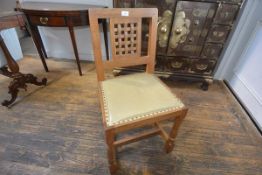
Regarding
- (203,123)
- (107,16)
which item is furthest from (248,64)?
(107,16)

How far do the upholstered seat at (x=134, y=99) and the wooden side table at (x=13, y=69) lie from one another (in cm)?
100

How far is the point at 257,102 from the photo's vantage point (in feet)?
5.10

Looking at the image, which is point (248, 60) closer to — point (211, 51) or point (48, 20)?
point (211, 51)

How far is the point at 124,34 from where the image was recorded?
1.11 meters

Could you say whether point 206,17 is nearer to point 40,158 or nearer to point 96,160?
point 96,160

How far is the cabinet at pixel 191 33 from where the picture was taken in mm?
1374

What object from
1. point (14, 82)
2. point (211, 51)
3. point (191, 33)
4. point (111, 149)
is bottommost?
point (14, 82)

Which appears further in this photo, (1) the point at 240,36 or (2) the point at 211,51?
(1) the point at 240,36

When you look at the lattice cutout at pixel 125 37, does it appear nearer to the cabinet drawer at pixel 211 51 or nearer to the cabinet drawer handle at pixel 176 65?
the cabinet drawer handle at pixel 176 65

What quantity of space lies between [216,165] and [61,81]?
1.75 meters

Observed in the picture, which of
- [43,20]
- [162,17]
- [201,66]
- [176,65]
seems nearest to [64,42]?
[43,20]

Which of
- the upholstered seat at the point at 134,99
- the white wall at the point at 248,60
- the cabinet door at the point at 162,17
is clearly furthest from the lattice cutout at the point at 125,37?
the white wall at the point at 248,60

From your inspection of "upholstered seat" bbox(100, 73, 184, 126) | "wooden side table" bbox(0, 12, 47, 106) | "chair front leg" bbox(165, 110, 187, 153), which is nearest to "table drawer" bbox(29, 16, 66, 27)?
"wooden side table" bbox(0, 12, 47, 106)

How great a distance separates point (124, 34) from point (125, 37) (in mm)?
21
